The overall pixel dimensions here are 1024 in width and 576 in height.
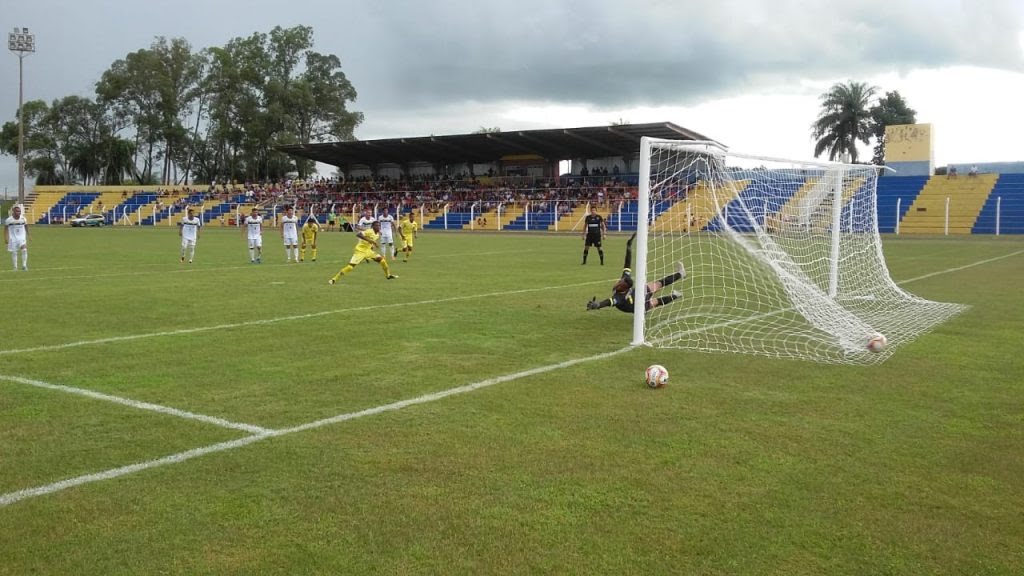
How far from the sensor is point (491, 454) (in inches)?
191

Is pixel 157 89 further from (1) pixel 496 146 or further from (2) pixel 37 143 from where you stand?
(1) pixel 496 146

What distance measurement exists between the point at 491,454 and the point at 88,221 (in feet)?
228

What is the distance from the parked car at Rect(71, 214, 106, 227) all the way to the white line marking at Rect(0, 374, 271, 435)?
2532 inches

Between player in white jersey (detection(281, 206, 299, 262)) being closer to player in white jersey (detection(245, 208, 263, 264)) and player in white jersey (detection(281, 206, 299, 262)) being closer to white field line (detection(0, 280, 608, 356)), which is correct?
player in white jersey (detection(245, 208, 263, 264))

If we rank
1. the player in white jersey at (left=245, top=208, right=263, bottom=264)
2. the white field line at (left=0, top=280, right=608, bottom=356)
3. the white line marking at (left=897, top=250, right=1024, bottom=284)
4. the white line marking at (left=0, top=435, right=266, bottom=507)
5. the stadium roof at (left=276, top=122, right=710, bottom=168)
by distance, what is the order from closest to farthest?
the white line marking at (left=0, top=435, right=266, bottom=507), the white field line at (left=0, top=280, right=608, bottom=356), the white line marking at (left=897, top=250, right=1024, bottom=284), the player in white jersey at (left=245, top=208, right=263, bottom=264), the stadium roof at (left=276, top=122, right=710, bottom=168)

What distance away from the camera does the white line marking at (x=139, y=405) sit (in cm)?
548

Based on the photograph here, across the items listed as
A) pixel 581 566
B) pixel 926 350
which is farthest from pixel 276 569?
pixel 926 350

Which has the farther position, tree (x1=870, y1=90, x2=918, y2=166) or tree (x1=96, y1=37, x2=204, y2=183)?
tree (x1=96, y1=37, x2=204, y2=183)

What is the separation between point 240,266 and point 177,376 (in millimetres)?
14615

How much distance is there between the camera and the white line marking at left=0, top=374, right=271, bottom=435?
5.48 meters

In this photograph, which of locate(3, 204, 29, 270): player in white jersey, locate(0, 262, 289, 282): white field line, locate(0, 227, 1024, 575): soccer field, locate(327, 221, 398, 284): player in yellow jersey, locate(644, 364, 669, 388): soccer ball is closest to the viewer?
locate(0, 227, 1024, 575): soccer field

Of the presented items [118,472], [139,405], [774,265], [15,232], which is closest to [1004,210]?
[774,265]

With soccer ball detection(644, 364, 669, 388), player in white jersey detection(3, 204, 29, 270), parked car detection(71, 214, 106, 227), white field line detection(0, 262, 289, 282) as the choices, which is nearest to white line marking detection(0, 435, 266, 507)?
soccer ball detection(644, 364, 669, 388)

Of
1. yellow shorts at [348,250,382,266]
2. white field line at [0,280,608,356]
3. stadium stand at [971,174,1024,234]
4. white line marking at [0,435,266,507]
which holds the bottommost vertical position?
white line marking at [0,435,266,507]
